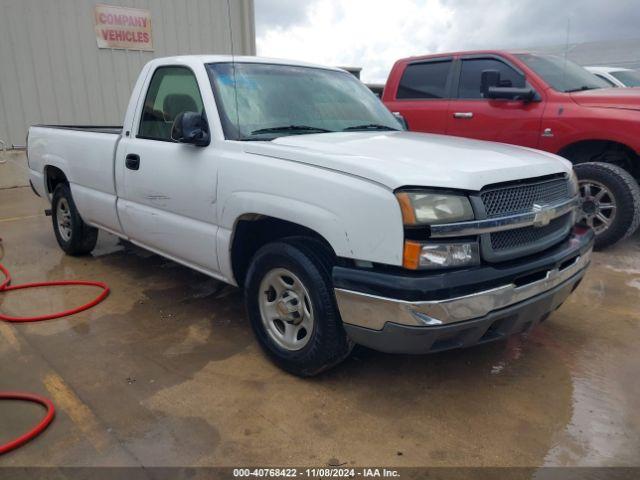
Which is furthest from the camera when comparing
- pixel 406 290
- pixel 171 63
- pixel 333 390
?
pixel 171 63

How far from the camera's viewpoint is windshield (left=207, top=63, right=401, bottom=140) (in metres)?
3.36

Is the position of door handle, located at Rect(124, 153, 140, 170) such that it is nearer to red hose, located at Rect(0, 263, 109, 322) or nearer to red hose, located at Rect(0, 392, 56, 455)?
red hose, located at Rect(0, 263, 109, 322)

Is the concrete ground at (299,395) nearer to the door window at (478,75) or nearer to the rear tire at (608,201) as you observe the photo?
the rear tire at (608,201)

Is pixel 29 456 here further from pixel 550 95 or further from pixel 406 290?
pixel 550 95


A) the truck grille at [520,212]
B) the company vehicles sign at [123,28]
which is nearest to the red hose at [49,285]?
the truck grille at [520,212]

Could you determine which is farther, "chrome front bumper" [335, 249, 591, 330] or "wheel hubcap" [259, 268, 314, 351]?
"wheel hubcap" [259, 268, 314, 351]

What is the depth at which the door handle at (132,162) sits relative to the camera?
3965 millimetres

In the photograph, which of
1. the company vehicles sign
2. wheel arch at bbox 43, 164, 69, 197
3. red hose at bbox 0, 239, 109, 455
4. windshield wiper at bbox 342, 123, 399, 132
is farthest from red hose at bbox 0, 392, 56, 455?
the company vehicles sign

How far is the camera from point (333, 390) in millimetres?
2955

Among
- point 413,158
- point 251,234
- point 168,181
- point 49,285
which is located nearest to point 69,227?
point 49,285

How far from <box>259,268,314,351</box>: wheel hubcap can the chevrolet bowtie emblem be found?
1.25 meters

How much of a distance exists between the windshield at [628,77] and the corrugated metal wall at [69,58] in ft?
27.0

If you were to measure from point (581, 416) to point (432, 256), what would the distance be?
1.21 meters

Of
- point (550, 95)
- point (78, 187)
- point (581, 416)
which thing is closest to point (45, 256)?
point (78, 187)
